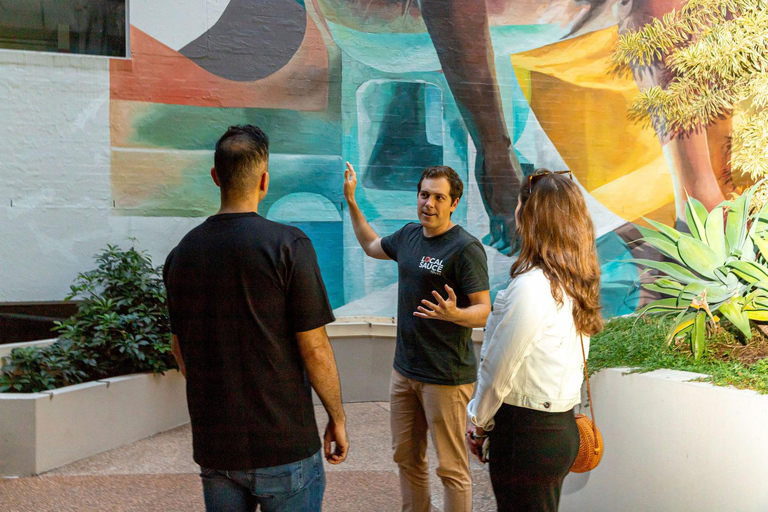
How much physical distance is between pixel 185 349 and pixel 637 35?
7424 millimetres

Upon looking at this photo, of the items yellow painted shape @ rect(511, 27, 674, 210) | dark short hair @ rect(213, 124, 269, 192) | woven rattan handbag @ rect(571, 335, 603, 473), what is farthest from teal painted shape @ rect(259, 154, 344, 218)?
woven rattan handbag @ rect(571, 335, 603, 473)

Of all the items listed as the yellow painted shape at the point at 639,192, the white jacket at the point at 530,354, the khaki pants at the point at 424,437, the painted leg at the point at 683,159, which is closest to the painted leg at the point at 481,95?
the yellow painted shape at the point at 639,192

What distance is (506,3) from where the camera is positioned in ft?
25.6

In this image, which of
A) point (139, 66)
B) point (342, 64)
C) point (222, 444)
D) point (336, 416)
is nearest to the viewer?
point (222, 444)

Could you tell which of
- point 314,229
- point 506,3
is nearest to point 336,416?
point 314,229

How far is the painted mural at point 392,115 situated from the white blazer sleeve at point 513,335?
201 inches

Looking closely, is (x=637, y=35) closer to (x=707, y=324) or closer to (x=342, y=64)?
(x=342, y=64)

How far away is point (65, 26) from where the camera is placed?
22.4 feet

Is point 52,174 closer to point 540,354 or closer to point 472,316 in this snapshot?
point 472,316

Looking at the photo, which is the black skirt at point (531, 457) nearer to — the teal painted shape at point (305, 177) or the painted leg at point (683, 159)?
A: the teal painted shape at point (305, 177)

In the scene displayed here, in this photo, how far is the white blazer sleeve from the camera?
7.39 feet

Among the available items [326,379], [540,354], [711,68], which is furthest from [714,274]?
[711,68]

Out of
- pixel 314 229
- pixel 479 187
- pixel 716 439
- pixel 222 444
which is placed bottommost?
pixel 716 439

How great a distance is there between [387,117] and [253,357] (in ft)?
18.7
